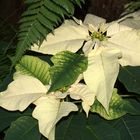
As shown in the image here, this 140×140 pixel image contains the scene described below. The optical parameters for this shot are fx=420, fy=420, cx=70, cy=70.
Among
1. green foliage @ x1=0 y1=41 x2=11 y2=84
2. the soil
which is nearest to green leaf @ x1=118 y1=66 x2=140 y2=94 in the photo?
green foliage @ x1=0 y1=41 x2=11 y2=84

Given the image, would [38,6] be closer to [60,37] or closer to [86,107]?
[60,37]

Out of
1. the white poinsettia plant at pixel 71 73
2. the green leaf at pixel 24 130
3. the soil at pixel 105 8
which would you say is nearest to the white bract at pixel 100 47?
the white poinsettia plant at pixel 71 73

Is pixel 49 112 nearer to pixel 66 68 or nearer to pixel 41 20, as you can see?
pixel 66 68

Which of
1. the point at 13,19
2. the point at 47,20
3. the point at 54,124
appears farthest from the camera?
the point at 13,19

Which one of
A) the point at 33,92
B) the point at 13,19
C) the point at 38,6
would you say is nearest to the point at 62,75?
the point at 33,92

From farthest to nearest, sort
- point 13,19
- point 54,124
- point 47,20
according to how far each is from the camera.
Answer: point 13,19 < point 47,20 < point 54,124

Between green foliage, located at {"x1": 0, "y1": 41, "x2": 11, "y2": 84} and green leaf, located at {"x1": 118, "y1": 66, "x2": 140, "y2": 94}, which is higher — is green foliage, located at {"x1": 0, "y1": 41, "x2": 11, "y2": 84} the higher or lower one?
the higher one

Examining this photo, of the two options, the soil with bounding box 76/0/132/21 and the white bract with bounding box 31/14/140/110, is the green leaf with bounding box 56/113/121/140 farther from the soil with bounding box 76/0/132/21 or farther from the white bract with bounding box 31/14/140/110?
the soil with bounding box 76/0/132/21

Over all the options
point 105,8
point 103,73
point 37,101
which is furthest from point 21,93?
point 105,8

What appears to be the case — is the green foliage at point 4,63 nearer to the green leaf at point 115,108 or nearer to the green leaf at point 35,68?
the green leaf at point 35,68
